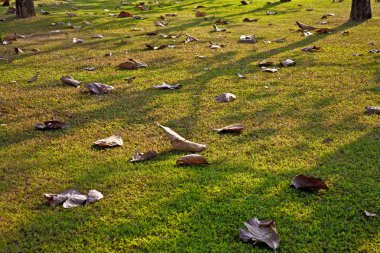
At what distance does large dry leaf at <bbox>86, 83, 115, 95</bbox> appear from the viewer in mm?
3949

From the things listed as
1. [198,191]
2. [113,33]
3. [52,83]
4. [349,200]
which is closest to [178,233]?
[198,191]

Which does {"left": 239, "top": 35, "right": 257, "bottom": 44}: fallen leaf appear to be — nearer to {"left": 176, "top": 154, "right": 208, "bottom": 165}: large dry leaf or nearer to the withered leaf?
the withered leaf

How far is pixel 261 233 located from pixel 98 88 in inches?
93.7

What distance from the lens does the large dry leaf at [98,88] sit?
13.0ft

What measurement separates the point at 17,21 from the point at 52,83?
184 inches

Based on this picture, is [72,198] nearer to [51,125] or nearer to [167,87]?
[51,125]

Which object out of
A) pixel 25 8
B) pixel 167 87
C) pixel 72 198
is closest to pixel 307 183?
pixel 72 198

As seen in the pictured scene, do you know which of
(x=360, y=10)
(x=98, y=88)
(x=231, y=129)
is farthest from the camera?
(x=360, y=10)

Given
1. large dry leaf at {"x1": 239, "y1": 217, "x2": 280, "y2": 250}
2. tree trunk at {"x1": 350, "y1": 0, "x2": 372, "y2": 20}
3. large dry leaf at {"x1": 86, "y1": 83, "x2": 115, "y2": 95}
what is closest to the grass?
large dry leaf at {"x1": 239, "y1": 217, "x2": 280, "y2": 250}

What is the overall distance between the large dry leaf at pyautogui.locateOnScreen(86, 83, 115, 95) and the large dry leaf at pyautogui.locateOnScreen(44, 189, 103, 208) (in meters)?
1.71

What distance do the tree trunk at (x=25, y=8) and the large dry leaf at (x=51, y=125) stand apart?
A: 6.00 metres

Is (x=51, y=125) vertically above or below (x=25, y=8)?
below

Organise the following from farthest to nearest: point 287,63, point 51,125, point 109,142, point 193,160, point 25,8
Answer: point 25,8, point 287,63, point 51,125, point 109,142, point 193,160

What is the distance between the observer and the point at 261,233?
2004 mm
